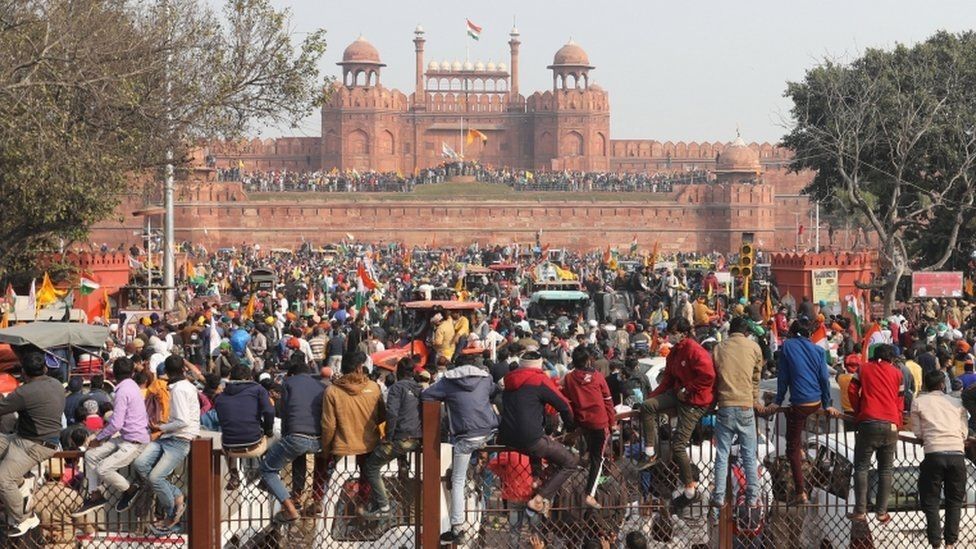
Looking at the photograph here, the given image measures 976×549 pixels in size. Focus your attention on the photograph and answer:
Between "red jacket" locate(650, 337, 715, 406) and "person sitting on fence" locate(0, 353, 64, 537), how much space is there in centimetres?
277

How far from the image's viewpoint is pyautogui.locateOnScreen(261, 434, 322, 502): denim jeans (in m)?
7.28

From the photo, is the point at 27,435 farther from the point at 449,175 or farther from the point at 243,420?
the point at 449,175

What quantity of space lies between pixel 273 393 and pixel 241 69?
9.61 metres

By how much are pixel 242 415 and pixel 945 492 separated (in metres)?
3.18

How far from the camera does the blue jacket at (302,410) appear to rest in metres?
7.36

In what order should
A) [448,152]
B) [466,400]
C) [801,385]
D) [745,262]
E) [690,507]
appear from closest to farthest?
1. [466,400]
2. [690,507]
3. [801,385]
4. [745,262]
5. [448,152]

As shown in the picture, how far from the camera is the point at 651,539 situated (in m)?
7.57

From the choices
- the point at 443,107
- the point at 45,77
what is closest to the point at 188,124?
the point at 45,77

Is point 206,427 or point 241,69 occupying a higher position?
point 241,69

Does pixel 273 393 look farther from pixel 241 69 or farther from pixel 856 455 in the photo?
pixel 241 69

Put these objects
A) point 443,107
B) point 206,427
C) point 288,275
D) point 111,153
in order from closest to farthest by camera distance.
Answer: point 206,427
point 111,153
point 288,275
point 443,107

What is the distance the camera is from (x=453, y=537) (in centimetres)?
718

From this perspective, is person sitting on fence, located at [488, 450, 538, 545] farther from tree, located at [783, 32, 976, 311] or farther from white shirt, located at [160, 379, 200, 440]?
tree, located at [783, 32, 976, 311]

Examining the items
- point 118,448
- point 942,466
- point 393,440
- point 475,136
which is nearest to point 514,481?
point 393,440
